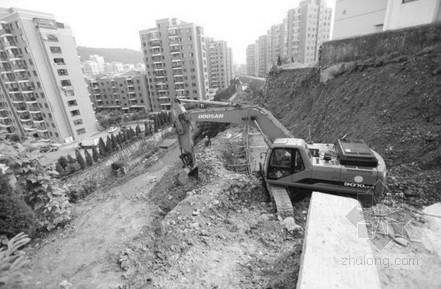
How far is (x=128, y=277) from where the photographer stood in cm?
450

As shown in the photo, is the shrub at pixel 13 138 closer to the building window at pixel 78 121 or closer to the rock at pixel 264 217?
the rock at pixel 264 217

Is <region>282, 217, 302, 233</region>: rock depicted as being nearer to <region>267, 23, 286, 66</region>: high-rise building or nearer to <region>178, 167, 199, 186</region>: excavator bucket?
<region>178, 167, 199, 186</region>: excavator bucket

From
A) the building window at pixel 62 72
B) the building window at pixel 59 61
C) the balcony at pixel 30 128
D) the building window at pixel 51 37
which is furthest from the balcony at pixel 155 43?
the balcony at pixel 30 128

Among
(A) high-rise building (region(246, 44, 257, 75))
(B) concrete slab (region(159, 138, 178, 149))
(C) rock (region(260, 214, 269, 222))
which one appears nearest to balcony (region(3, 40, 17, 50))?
(B) concrete slab (region(159, 138, 178, 149))

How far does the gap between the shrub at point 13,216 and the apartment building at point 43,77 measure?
28.3m

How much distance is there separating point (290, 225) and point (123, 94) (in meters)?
46.8

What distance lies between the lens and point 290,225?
5.29 meters

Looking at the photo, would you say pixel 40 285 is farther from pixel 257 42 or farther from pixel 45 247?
pixel 257 42

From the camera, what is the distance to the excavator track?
18.7 ft

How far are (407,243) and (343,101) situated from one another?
32.3ft

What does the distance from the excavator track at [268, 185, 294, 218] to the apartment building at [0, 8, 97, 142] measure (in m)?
31.1

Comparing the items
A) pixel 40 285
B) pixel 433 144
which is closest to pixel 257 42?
pixel 433 144

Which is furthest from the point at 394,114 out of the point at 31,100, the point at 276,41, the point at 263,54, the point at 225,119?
the point at 263,54

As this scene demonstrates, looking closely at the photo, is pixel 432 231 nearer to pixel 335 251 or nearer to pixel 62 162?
pixel 335 251
